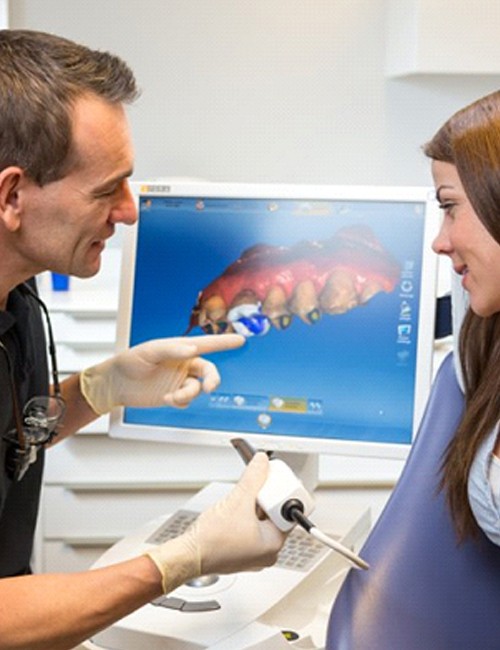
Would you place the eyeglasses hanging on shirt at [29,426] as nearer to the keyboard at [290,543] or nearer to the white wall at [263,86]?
the keyboard at [290,543]

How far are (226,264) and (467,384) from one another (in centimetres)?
51

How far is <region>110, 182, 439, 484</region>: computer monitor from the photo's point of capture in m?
1.66

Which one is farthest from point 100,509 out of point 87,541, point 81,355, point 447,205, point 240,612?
point 447,205

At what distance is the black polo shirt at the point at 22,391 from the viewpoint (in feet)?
5.42

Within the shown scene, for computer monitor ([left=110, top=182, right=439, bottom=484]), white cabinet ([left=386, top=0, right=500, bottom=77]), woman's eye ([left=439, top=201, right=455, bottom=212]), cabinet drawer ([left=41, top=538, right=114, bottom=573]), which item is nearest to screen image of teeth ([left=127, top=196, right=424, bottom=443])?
computer monitor ([left=110, top=182, right=439, bottom=484])

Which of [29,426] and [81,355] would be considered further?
[81,355]

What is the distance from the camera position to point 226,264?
175cm

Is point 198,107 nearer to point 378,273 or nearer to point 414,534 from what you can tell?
point 378,273

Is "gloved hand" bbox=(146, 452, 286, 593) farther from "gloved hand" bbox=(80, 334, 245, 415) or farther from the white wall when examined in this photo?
the white wall

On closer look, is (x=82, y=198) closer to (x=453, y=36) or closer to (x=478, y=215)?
(x=478, y=215)

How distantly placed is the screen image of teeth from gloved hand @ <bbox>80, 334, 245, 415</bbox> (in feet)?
0.10

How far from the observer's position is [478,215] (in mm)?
1321

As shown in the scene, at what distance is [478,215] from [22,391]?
76 cm

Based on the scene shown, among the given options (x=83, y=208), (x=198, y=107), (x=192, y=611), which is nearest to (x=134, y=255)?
(x=83, y=208)
